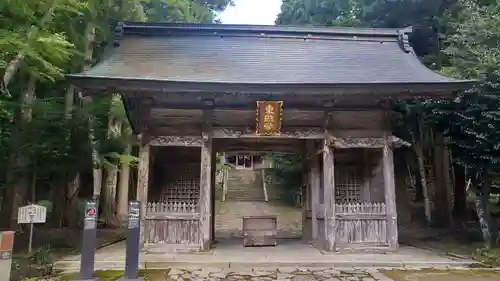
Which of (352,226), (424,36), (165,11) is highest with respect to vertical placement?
(165,11)

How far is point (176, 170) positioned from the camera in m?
10.4

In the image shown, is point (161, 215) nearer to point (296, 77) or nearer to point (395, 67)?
point (296, 77)

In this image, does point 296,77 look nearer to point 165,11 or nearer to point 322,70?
point 322,70

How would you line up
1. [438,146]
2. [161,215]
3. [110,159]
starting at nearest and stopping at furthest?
[161,215] → [110,159] → [438,146]

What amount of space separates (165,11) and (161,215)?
10.5 meters

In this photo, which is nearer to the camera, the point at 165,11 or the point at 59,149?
the point at 59,149

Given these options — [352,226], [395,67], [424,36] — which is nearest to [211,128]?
[352,226]

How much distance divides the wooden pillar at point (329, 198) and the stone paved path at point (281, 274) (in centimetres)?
168

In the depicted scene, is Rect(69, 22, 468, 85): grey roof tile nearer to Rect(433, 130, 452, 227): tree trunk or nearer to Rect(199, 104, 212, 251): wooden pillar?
Rect(199, 104, 212, 251): wooden pillar

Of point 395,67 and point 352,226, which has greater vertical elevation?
point 395,67

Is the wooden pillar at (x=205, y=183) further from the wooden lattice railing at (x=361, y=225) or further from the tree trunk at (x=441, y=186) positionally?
the tree trunk at (x=441, y=186)

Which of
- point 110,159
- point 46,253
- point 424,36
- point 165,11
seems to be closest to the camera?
point 46,253

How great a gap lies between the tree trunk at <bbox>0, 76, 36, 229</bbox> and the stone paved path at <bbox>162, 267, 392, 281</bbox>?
564 centimetres

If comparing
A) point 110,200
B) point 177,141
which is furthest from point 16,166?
point 110,200
